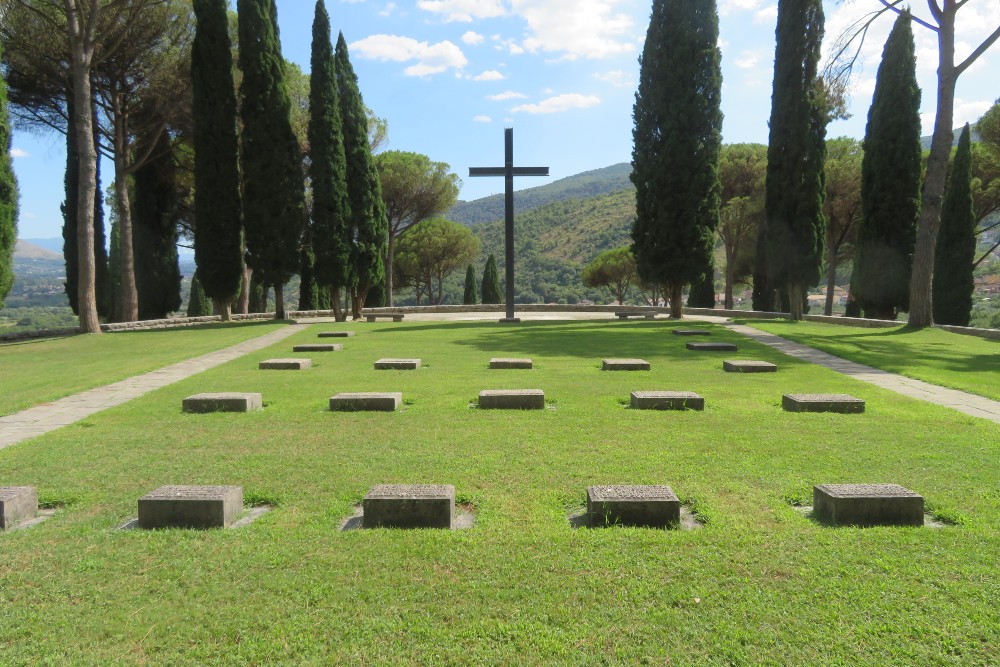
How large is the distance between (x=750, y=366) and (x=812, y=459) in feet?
14.4

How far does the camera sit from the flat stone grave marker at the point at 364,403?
5.84m

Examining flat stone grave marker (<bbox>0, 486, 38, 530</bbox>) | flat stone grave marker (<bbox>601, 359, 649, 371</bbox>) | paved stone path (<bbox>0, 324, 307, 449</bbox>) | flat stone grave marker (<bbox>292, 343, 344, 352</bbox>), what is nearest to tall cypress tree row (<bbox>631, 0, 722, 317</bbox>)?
flat stone grave marker (<bbox>292, 343, 344, 352</bbox>)

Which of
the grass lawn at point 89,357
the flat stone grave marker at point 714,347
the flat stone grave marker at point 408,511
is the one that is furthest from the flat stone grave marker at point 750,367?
the grass lawn at point 89,357

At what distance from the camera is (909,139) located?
20.0m

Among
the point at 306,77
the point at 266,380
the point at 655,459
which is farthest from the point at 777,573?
the point at 306,77

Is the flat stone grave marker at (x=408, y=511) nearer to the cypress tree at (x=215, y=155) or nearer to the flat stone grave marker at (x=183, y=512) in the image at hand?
the flat stone grave marker at (x=183, y=512)

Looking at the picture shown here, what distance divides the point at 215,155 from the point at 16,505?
19853 mm

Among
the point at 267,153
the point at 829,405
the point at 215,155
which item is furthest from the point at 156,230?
the point at 829,405

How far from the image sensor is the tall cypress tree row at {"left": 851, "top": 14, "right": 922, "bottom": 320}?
1981cm

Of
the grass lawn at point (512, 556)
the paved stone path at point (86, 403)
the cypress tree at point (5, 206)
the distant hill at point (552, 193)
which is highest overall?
the distant hill at point (552, 193)

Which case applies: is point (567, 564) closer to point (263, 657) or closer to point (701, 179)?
point (263, 657)

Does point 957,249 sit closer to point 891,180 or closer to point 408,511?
point 891,180

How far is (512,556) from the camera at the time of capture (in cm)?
268

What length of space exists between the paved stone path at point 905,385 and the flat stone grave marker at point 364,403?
519cm
